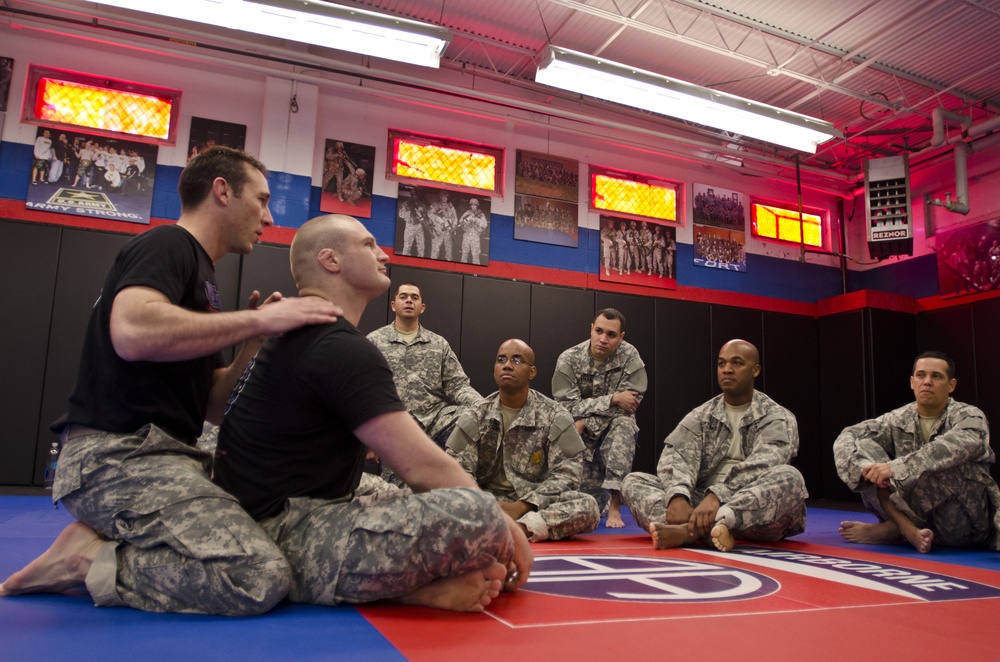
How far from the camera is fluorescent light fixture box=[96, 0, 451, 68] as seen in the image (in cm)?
507

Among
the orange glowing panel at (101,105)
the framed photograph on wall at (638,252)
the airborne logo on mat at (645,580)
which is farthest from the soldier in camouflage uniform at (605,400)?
the orange glowing panel at (101,105)

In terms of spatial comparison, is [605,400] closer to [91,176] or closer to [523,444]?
[523,444]

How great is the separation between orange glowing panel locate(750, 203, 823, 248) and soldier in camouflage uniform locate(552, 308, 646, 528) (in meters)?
4.80

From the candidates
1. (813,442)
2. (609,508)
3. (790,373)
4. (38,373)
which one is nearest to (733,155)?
(790,373)

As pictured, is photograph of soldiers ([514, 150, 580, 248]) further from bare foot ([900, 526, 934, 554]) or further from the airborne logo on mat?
the airborne logo on mat

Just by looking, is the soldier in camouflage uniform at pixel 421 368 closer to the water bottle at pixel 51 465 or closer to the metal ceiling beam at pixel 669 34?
the water bottle at pixel 51 465

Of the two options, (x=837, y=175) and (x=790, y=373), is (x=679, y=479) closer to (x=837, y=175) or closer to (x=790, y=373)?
(x=790, y=373)

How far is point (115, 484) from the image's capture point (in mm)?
1701

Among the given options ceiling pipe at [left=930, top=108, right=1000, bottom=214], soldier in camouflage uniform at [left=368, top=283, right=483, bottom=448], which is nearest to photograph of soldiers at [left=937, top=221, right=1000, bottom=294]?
ceiling pipe at [left=930, top=108, right=1000, bottom=214]

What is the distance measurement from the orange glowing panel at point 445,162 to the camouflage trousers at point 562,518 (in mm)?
4736

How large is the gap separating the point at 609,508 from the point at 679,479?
55.7 inches

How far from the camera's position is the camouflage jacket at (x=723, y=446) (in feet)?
11.3

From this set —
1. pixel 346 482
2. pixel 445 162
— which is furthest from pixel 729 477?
pixel 445 162

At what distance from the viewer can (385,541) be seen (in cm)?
165
